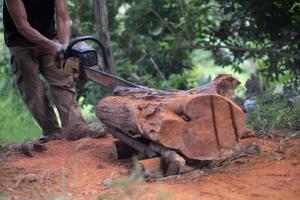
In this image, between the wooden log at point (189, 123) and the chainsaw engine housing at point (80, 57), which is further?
the chainsaw engine housing at point (80, 57)

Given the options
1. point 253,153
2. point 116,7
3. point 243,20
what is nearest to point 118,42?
point 116,7

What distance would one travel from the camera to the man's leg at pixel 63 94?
580 centimetres

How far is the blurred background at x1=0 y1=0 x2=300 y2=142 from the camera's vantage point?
7449 millimetres

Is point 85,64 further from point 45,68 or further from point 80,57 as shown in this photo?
point 45,68

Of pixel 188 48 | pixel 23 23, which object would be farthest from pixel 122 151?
pixel 188 48

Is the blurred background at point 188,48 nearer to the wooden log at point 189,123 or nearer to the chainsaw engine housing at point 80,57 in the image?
the wooden log at point 189,123

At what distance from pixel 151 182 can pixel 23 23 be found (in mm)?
2270

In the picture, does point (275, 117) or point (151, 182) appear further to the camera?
point (275, 117)

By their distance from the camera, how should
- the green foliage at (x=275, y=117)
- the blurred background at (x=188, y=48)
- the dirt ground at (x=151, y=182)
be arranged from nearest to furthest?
1. the dirt ground at (x=151, y=182)
2. the green foliage at (x=275, y=117)
3. the blurred background at (x=188, y=48)

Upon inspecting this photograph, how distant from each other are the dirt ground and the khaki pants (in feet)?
3.29

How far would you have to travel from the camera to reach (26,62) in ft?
18.8

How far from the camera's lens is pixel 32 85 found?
19.1ft

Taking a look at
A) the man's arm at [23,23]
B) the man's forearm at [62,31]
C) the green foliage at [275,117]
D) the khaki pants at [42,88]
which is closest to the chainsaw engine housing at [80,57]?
the man's arm at [23,23]

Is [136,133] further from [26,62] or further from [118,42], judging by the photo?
[118,42]
